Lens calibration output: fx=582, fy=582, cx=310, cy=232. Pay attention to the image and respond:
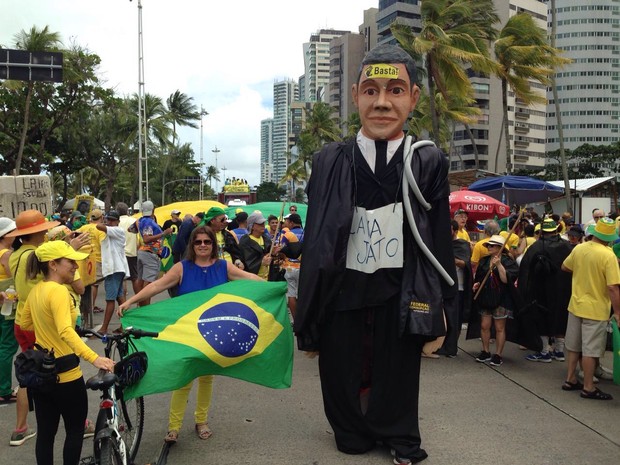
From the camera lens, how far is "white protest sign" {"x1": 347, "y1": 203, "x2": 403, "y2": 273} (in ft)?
12.6

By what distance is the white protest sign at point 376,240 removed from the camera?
383 centimetres

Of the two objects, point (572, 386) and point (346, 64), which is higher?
point (346, 64)

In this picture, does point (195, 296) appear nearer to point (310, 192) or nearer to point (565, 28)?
point (310, 192)

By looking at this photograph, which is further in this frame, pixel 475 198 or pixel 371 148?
pixel 475 198

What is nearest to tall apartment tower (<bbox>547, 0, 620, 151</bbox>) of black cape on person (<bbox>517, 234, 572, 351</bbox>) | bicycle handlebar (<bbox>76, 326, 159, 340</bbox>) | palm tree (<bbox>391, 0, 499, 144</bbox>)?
palm tree (<bbox>391, 0, 499, 144</bbox>)

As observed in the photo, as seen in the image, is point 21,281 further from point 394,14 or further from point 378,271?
point 394,14

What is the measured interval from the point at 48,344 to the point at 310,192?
1.93 metres

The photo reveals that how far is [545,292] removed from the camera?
6.70m

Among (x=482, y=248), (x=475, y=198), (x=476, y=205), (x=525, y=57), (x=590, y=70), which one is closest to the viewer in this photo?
(x=482, y=248)

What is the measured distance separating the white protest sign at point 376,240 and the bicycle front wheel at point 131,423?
176 centimetres

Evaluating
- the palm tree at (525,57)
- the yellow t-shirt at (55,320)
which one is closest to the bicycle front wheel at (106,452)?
the yellow t-shirt at (55,320)

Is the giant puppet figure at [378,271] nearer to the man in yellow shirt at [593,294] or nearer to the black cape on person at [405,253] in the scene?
the black cape on person at [405,253]

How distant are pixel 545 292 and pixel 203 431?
4269mm

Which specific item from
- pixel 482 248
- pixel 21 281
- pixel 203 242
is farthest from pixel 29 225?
pixel 482 248
